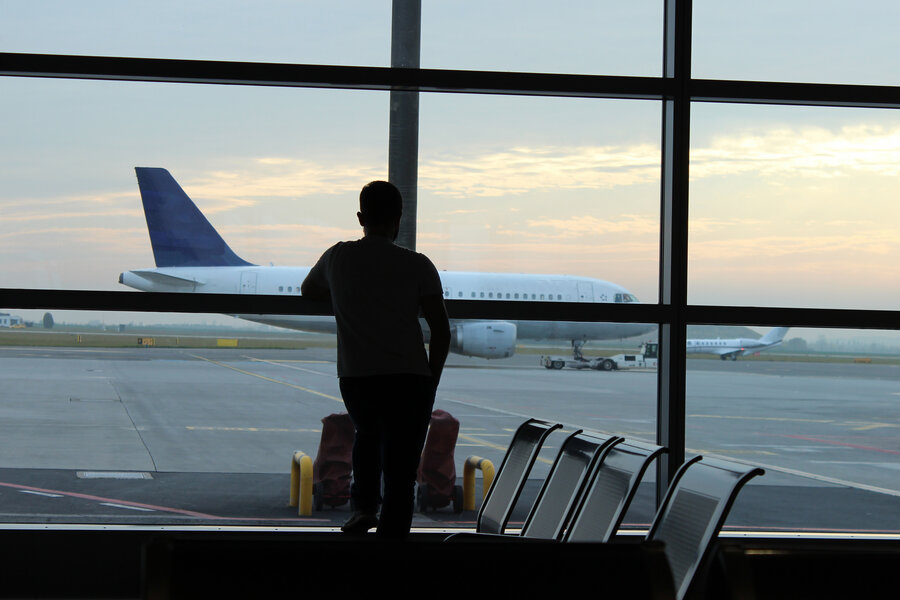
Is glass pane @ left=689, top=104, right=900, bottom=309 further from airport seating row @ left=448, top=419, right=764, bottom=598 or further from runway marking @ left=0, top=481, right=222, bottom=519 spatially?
runway marking @ left=0, top=481, right=222, bottom=519

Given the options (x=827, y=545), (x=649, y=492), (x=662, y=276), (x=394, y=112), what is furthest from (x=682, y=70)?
(x=827, y=545)

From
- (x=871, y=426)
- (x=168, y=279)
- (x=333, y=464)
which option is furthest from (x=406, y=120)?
(x=871, y=426)

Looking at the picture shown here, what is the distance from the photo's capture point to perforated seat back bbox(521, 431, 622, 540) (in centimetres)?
331

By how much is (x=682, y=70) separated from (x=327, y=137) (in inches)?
70.9

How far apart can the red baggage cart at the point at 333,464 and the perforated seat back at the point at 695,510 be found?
2.30 m

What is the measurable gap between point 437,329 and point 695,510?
1.08 meters

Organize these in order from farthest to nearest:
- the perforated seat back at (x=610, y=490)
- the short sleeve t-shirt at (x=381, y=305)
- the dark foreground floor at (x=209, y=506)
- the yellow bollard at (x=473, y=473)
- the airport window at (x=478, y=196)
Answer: the yellow bollard at (x=473, y=473)
the airport window at (x=478, y=196)
the dark foreground floor at (x=209, y=506)
the short sleeve t-shirt at (x=381, y=305)
the perforated seat back at (x=610, y=490)

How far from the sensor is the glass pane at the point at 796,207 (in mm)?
4730

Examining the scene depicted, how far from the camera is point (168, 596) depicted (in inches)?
40.9

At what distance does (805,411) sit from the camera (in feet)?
21.1

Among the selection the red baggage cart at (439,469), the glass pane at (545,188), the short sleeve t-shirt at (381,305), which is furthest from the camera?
the red baggage cart at (439,469)

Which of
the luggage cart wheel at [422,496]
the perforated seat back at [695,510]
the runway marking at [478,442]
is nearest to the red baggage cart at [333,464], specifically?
the luggage cart wheel at [422,496]

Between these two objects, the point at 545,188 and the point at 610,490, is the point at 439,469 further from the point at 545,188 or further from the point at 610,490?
the point at 610,490

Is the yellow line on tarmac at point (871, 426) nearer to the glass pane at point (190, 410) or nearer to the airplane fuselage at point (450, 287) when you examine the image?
the glass pane at point (190, 410)
